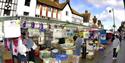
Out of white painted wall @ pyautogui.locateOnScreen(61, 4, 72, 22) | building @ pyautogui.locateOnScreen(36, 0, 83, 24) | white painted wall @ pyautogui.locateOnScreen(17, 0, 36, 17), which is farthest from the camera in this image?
white painted wall @ pyautogui.locateOnScreen(61, 4, 72, 22)

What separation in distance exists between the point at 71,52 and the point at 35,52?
141 inches

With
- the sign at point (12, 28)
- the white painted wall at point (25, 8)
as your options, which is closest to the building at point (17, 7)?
the white painted wall at point (25, 8)

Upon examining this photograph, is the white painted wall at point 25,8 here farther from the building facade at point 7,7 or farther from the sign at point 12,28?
the sign at point 12,28

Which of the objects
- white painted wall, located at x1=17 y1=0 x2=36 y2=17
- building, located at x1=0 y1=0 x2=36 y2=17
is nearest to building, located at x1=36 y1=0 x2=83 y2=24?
white painted wall, located at x1=17 y1=0 x2=36 y2=17

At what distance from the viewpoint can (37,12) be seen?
4219 centimetres

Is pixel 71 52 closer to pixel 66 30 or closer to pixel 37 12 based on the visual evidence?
pixel 66 30

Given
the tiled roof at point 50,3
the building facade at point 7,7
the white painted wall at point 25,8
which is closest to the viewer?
the building facade at point 7,7

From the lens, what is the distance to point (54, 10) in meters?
47.8

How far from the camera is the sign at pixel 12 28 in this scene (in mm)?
13454

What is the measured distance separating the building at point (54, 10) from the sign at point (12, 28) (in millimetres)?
27615

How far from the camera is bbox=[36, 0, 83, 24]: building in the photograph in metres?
43.4

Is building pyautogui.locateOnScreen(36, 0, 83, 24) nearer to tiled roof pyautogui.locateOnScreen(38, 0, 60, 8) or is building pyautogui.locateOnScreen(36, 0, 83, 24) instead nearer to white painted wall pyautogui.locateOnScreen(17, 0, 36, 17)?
tiled roof pyautogui.locateOnScreen(38, 0, 60, 8)

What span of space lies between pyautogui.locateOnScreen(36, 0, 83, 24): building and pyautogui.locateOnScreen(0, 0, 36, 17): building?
2320 mm

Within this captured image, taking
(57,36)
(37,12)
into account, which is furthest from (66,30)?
(37,12)
